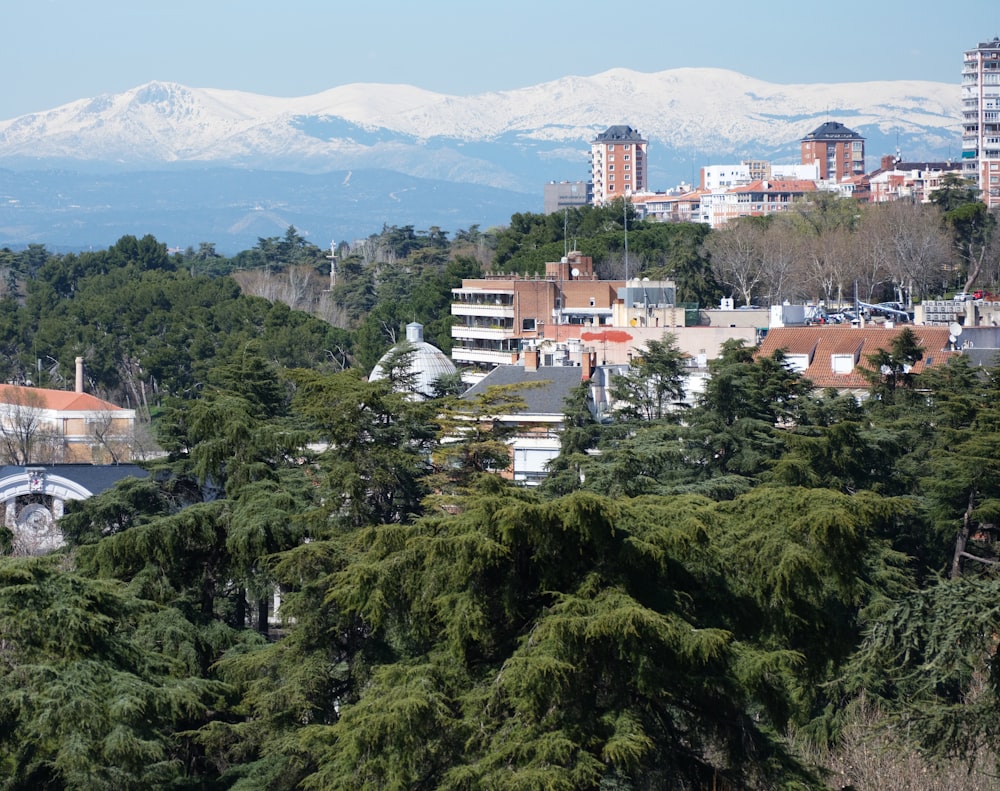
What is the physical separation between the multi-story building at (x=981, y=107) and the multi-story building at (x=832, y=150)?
3916 centimetres

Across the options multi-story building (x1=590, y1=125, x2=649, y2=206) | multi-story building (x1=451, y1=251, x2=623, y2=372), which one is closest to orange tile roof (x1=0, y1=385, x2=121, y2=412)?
multi-story building (x1=451, y1=251, x2=623, y2=372)

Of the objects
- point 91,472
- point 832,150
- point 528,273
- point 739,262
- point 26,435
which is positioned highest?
point 832,150

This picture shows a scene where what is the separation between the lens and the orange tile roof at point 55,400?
52.7m

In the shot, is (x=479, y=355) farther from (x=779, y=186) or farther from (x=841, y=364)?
(x=779, y=186)

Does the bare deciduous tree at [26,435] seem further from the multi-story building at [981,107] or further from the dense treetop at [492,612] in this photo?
the multi-story building at [981,107]

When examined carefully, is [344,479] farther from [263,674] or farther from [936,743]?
[936,743]

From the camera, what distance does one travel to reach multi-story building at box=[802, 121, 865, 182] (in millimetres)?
161500

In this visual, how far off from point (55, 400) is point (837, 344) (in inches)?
1012

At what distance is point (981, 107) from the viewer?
119375 millimetres

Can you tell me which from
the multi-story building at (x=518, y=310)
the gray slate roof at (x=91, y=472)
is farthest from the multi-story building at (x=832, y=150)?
the gray slate roof at (x=91, y=472)

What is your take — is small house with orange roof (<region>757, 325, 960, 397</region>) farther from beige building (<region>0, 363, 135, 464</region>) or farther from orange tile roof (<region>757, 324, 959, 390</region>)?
beige building (<region>0, 363, 135, 464</region>)

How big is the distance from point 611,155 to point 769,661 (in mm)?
158024

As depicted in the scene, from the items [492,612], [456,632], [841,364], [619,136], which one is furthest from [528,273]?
[619,136]

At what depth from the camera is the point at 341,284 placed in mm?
92438
